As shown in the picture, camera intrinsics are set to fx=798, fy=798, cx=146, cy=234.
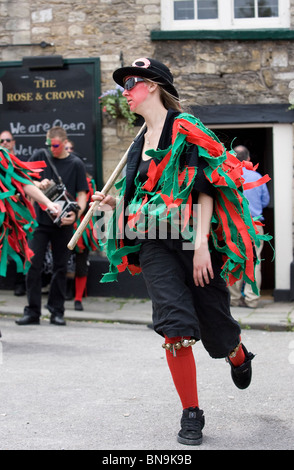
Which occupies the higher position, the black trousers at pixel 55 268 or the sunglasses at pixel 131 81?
the sunglasses at pixel 131 81

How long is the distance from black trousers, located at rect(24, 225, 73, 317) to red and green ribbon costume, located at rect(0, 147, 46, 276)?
2.51 ft

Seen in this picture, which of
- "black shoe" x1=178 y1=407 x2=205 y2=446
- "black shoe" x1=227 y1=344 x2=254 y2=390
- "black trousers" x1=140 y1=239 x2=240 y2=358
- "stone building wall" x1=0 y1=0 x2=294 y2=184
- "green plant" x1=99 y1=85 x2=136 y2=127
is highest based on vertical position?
"stone building wall" x1=0 y1=0 x2=294 y2=184

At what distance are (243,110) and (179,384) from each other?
6.59 m

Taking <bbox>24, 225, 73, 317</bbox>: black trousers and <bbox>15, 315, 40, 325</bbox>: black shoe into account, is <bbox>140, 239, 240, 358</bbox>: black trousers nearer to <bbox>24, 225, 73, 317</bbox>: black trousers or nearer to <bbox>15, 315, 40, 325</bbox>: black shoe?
<bbox>24, 225, 73, 317</bbox>: black trousers

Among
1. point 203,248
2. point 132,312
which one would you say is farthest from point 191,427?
point 132,312

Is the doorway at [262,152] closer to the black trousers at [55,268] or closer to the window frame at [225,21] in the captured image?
the window frame at [225,21]

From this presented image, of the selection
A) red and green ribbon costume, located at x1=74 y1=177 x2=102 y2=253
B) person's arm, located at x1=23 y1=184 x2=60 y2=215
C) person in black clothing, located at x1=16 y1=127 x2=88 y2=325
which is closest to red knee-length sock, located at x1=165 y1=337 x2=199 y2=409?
person's arm, located at x1=23 y1=184 x2=60 y2=215

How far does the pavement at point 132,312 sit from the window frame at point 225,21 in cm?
348

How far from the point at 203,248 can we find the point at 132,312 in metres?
5.23

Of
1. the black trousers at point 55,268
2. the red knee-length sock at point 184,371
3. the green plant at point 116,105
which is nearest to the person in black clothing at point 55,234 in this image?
the black trousers at point 55,268

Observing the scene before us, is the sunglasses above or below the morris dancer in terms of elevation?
above

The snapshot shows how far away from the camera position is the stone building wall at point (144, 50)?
10.0 m

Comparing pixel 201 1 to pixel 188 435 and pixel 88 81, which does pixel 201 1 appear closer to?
pixel 88 81

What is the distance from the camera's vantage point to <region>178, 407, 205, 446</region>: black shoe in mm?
3857
